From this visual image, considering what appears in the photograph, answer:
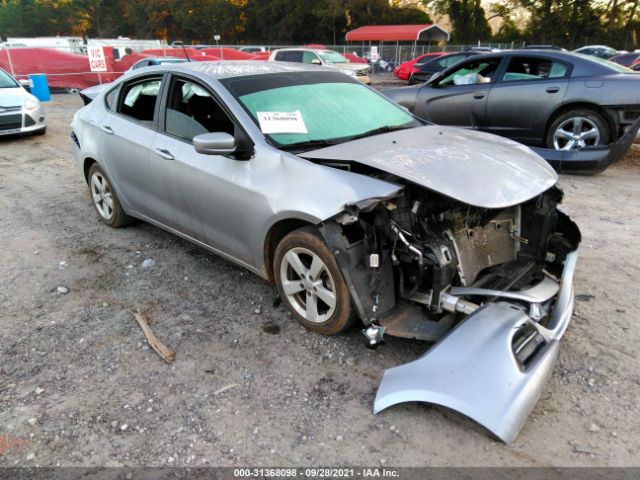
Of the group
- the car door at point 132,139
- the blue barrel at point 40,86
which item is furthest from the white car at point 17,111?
the blue barrel at point 40,86

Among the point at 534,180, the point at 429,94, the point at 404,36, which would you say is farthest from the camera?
the point at 404,36

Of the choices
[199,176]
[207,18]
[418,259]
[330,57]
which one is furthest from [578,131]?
[207,18]

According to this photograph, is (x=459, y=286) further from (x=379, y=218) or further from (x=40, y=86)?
(x=40, y=86)

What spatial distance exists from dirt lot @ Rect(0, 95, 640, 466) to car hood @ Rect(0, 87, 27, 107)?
6.22 m

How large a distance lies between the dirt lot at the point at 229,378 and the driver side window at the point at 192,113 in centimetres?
121

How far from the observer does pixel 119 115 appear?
4664mm

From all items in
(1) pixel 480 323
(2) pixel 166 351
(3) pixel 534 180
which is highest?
(3) pixel 534 180

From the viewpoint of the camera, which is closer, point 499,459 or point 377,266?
point 499,459

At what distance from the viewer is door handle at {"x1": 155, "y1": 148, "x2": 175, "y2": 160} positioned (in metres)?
3.93

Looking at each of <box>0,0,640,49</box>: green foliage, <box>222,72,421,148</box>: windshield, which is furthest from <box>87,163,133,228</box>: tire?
<box>0,0,640,49</box>: green foliage

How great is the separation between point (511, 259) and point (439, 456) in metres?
1.63

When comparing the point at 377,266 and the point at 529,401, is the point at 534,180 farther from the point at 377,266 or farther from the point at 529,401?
the point at 529,401

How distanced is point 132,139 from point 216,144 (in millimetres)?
1465

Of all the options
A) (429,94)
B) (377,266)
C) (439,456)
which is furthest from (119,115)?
(429,94)
